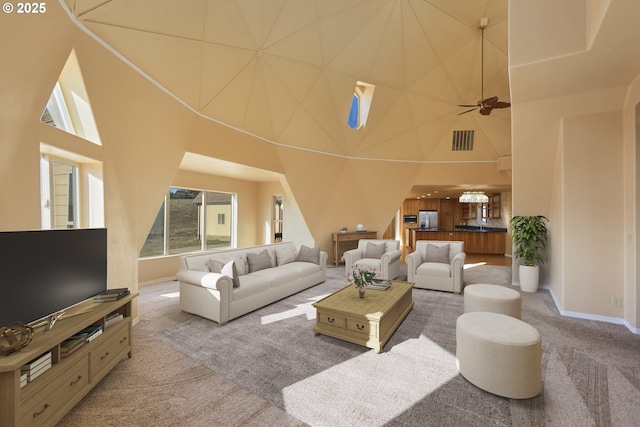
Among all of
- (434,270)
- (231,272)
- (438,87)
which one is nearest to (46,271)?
(231,272)

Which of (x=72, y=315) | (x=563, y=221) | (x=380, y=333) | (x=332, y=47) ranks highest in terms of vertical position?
(x=332, y=47)

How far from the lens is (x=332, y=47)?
530 centimetres

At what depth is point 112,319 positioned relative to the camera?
2.48 meters

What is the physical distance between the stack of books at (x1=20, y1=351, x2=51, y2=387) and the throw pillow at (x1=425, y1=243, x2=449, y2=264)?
5.61 meters

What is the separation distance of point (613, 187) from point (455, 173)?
15.0 ft

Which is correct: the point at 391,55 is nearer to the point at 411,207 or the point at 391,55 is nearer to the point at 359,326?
the point at 359,326

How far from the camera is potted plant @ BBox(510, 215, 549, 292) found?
5.07 metres

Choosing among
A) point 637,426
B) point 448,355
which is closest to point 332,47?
point 448,355

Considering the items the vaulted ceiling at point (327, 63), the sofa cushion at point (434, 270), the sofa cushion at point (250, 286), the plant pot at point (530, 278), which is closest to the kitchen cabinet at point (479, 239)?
the vaulted ceiling at point (327, 63)

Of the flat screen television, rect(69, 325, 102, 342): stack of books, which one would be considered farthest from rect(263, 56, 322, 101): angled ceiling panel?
rect(69, 325, 102, 342): stack of books

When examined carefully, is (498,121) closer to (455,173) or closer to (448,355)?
(455,173)

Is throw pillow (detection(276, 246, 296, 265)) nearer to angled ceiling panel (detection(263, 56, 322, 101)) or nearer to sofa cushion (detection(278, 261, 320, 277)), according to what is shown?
sofa cushion (detection(278, 261, 320, 277))

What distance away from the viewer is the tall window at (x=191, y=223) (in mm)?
6133

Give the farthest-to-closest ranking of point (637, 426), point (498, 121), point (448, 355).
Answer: point (498, 121)
point (448, 355)
point (637, 426)
